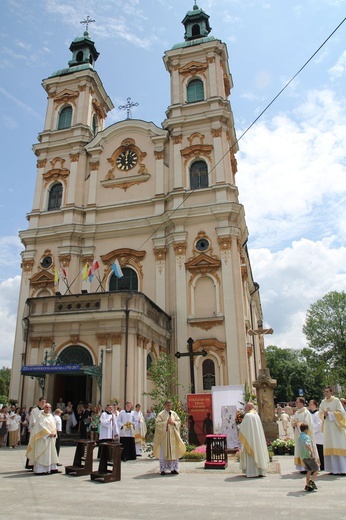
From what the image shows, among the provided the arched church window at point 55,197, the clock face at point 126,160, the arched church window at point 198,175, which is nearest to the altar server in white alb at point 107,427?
the arched church window at point 198,175

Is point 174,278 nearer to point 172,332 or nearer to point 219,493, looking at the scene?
point 172,332

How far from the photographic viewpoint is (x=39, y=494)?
8.10m

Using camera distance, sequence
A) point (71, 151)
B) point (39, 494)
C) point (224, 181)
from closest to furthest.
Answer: point (39, 494), point (224, 181), point (71, 151)

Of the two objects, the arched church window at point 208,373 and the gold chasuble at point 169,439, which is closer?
the gold chasuble at point 169,439

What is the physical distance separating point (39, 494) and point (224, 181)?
21.6m

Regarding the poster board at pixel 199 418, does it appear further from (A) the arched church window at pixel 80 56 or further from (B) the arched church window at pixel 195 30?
(A) the arched church window at pixel 80 56

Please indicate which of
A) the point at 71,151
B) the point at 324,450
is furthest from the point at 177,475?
the point at 71,151

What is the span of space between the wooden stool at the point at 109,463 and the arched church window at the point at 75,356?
421 inches

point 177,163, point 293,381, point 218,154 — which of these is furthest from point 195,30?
point 293,381

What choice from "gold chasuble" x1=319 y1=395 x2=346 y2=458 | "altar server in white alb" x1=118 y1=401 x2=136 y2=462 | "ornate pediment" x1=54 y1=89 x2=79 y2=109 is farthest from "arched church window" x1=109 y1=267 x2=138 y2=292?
"gold chasuble" x1=319 y1=395 x2=346 y2=458

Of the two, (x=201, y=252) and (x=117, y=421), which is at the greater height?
(x=201, y=252)

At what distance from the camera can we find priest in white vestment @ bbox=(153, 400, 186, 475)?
10.6 metres

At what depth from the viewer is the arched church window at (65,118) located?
32.9 m

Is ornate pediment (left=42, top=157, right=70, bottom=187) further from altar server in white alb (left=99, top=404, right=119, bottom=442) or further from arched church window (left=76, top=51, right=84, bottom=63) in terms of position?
altar server in white alb (left=99, top=404, right=119, bottom=442)
